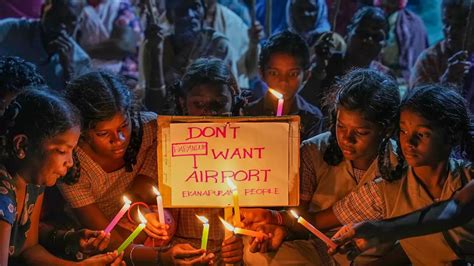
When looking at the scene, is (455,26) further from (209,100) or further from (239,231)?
(239,231)

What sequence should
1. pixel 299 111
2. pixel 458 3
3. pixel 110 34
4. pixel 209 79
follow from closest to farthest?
pixel 209 79 < pixel 299 111 < pixel 458 3 < pixel 110 34

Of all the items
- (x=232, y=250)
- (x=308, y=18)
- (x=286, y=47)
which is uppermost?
(x=308, y=18)

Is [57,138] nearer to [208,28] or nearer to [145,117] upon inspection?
[145,117]

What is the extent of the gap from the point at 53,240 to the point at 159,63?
180cm

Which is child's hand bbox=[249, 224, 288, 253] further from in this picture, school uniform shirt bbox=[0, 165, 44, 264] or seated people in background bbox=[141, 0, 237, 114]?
seated people in background bbox=[141, 0, 237, 114]

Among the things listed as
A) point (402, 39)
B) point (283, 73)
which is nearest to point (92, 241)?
point (283, 73)

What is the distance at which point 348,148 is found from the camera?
10.1 ft

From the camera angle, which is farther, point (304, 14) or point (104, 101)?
point (304, 14)

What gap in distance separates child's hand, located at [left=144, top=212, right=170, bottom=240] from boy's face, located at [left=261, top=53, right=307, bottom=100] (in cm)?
146

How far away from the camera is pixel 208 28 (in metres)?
4.85

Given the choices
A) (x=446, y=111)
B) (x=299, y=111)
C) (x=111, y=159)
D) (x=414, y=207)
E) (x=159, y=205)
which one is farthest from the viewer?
(x=299, y=111)

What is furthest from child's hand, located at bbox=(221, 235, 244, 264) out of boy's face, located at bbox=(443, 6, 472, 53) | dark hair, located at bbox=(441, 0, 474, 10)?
dark hair, located at bbox=(441, 0, 474, 10)

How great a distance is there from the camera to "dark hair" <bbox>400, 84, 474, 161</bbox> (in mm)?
2920

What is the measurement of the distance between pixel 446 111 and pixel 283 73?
145 cm
